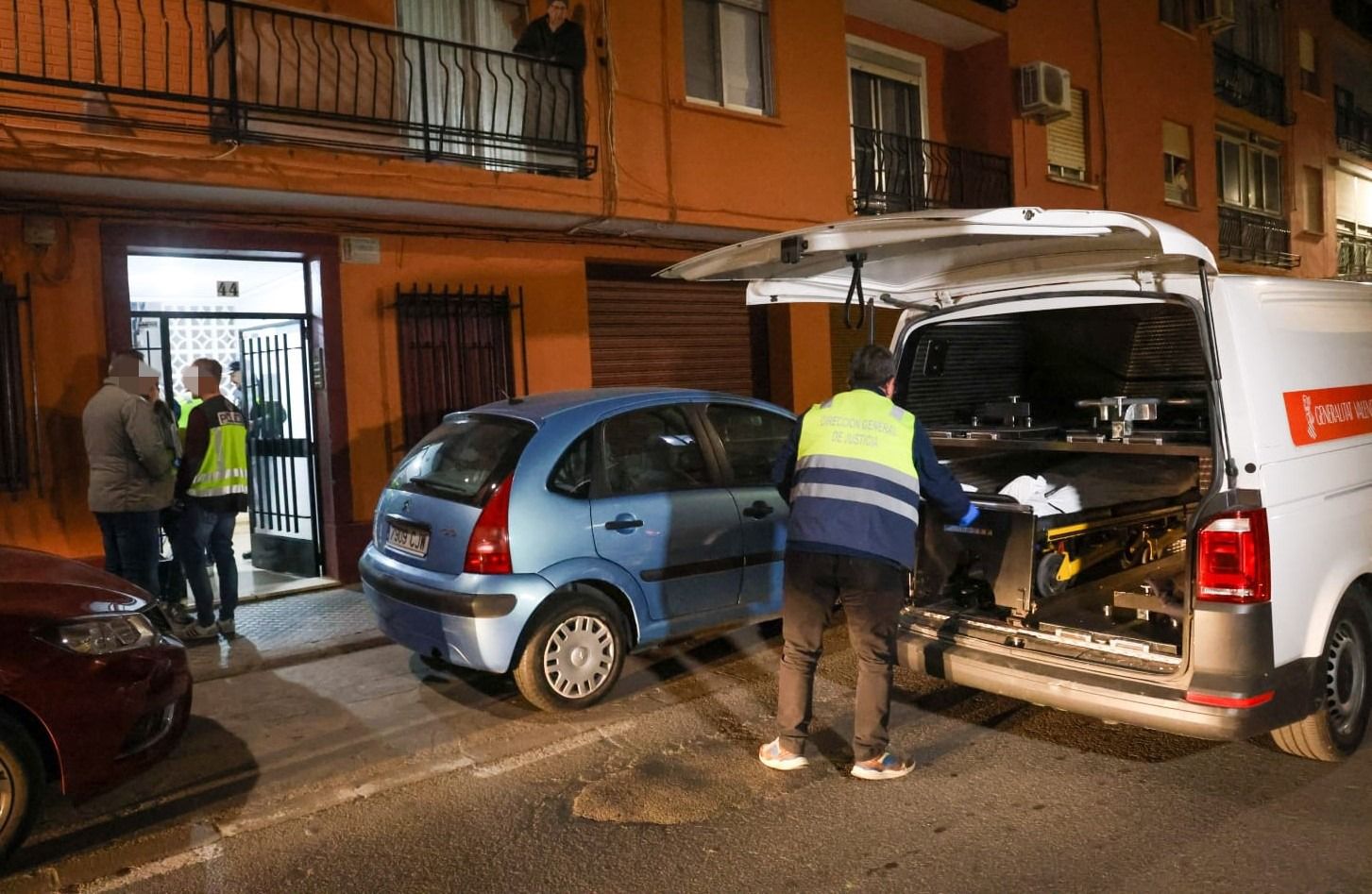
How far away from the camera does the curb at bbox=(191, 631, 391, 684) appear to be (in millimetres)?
6215

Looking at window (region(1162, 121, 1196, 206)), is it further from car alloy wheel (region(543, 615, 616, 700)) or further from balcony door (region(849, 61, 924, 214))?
car alloy wheel (region(543, 615, 616, 700))

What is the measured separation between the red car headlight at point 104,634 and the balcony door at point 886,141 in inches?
379

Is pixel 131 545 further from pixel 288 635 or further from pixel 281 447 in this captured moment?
pixel 281 447

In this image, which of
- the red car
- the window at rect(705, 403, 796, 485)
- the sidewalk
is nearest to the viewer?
the red car

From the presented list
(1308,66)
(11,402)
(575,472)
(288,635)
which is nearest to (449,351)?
(288,635)

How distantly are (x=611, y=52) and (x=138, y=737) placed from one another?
7.38 meters

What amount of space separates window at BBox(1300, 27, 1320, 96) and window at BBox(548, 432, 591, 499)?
20.5 metres

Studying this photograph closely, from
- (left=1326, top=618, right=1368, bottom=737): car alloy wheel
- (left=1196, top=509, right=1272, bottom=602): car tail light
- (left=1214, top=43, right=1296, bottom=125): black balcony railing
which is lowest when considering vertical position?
(left=1326, top=618, right=1368, bottom=737): car alloy wheel

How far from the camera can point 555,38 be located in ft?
30.2

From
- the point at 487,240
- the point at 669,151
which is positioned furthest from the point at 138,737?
the point at 669,151

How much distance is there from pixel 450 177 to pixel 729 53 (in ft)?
12.8

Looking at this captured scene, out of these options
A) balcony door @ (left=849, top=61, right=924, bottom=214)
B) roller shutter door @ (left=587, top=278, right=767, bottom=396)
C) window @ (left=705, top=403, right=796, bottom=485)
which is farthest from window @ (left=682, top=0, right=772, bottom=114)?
window @ (left=705, top=403, right=796, bottom=485)

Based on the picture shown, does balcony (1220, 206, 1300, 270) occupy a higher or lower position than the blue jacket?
higher

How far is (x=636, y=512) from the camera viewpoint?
5.39 metres
